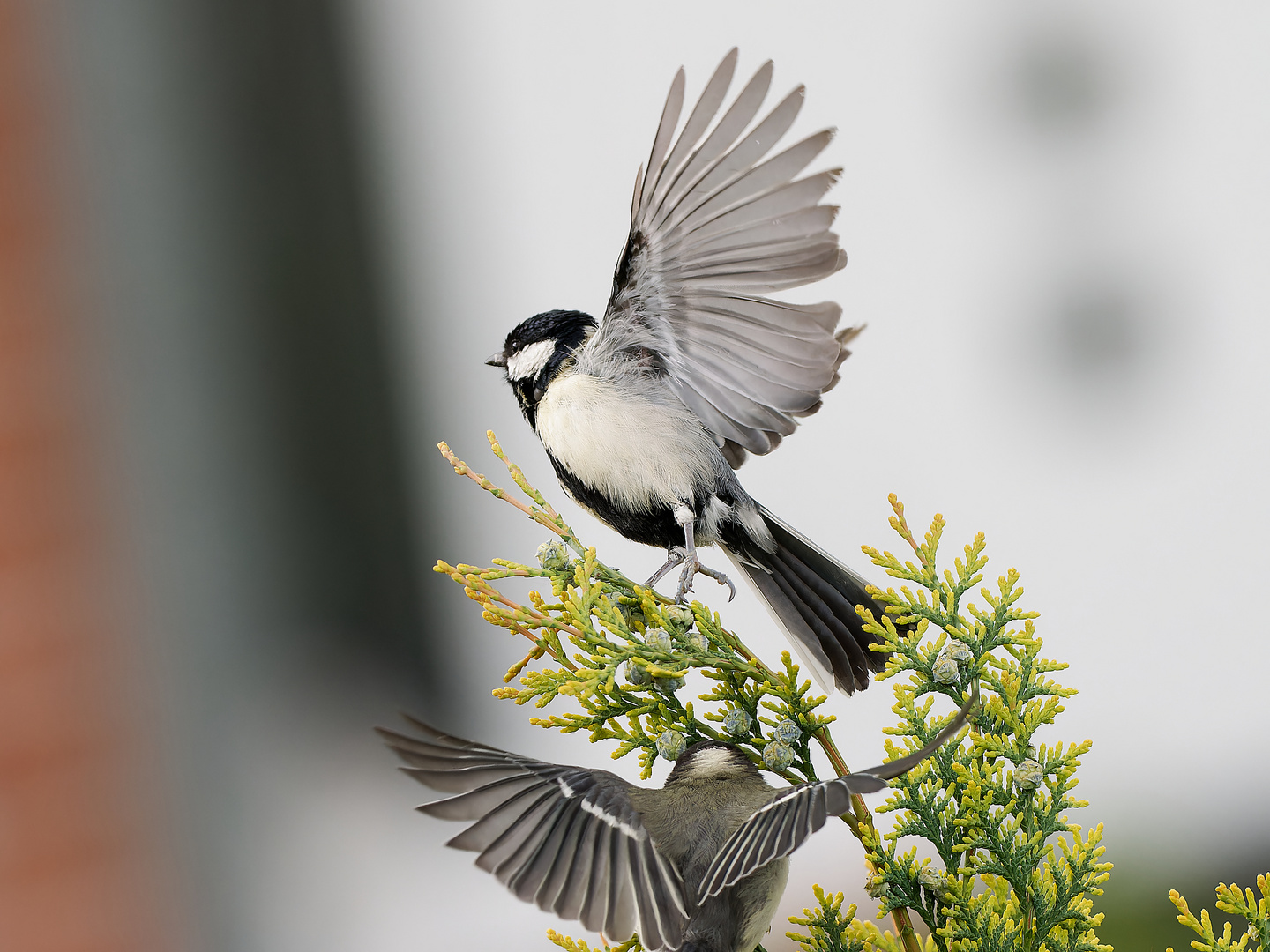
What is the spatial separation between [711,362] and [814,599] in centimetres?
29

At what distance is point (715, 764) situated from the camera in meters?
0.88

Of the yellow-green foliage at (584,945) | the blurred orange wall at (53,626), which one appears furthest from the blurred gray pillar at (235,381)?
the yellow-green foliage at (584,945)

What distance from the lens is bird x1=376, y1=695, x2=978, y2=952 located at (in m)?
0.77

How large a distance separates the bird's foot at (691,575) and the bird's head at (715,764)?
0.13 m

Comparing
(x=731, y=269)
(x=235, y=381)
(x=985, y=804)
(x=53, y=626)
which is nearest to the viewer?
(x=985, y=804)

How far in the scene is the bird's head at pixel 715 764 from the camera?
87 cm

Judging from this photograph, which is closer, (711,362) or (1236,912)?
(1236,912)

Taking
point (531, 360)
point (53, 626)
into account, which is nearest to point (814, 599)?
point (531, 360)

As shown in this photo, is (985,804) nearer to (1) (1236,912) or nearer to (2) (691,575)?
(1) (1236,912)

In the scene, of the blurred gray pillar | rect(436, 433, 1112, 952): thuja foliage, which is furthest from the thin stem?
the blurred gray pillar

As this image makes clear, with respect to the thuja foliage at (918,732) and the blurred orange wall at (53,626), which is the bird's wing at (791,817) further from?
the blurred orange wall at (53,626)

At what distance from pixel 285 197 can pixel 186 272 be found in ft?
1.10

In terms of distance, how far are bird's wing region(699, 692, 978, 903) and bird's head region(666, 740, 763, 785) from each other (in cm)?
10

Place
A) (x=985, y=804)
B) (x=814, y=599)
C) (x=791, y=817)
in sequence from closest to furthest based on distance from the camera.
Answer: (x=791, y=817) → (x=985, y=804) → (x=814, y=599)
